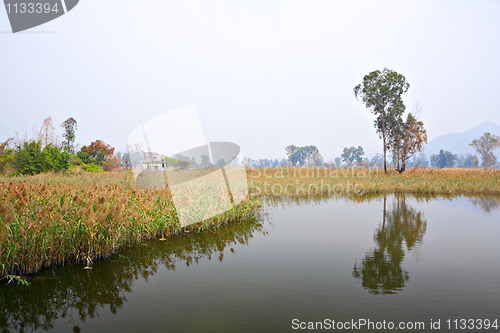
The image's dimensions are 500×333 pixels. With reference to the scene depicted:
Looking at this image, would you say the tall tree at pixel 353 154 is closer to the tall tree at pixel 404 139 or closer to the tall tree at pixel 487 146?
the tall tree at pixel 487 146

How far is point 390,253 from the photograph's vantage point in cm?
561

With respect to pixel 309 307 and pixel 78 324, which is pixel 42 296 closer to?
pixel 78 324

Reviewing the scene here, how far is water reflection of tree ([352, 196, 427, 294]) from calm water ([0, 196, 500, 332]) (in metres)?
0.02

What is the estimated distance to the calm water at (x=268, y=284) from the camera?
3.33m

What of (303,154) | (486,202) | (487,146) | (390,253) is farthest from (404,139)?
(303,154)

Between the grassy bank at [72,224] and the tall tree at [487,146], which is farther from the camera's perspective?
the tall tree at [487,146]

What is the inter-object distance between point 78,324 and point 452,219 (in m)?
9.22

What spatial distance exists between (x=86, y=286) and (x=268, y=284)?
7.94 ft

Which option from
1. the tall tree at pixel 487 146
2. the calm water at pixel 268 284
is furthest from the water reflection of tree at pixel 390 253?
the tall tree at pixel 487 146

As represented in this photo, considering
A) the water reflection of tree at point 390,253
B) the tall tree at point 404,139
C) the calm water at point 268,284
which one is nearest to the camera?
the calm water at point 268,284

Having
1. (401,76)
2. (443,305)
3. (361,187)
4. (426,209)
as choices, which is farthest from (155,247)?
(401,76)

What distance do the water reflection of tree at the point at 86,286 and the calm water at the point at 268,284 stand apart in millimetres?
13

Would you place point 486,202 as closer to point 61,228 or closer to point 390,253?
point 390,253

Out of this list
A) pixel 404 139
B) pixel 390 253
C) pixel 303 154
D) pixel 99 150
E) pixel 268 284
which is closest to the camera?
pixel 268 284
